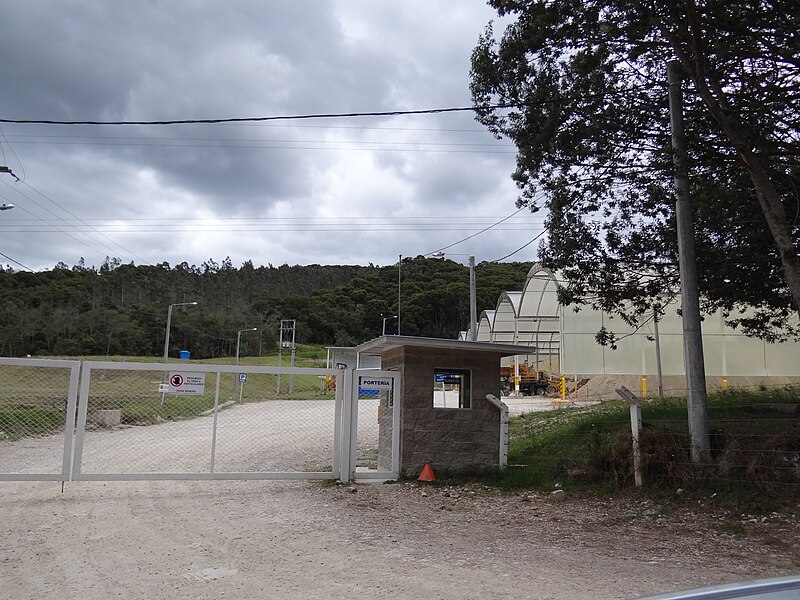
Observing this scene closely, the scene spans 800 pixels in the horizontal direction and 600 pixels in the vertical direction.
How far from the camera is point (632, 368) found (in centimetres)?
2830

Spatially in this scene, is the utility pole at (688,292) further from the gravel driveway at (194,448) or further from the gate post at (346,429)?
the gravel driveway at (194,448)

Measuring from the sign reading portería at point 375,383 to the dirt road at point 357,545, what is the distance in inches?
82.3

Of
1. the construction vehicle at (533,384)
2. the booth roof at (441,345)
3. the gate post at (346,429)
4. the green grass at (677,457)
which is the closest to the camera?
the green grass at (677,457)

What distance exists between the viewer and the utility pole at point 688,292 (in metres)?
10.0

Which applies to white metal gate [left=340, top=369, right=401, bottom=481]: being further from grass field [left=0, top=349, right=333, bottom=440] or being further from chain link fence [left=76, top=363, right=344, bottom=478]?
grass field [left=0, top=349, right=333, bottom=440]

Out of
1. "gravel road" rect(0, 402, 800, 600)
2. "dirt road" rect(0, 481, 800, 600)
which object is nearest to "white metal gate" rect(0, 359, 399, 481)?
"gravel road" rect(0, 402, 800, 600)

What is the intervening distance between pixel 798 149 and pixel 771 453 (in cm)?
516

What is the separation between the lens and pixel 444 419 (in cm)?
1199

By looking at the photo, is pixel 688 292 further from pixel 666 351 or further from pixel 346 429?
pixel 666 351

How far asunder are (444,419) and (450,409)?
25 cm

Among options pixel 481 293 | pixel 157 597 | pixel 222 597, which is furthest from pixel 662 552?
pixel 481 293

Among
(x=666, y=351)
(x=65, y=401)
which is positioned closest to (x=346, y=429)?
(x=65, y=401)

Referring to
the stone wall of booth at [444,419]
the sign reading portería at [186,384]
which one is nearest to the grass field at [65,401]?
the sign reading portería at [186,384]

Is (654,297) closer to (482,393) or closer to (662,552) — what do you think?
(482,393)
